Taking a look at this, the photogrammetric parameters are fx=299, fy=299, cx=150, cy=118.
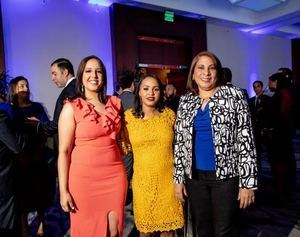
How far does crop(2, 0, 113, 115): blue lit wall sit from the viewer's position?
4.87 meters

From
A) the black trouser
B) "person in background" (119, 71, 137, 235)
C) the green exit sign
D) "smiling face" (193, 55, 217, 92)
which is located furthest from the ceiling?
the black trouser

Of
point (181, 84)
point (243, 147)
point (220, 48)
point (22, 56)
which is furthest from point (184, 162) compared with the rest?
point (220, 48)

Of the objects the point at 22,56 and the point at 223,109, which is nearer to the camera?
the point at 223,109

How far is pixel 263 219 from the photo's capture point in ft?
9.89

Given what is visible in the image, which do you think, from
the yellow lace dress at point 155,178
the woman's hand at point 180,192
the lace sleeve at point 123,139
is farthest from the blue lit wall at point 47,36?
the woman's hand at point 180,192

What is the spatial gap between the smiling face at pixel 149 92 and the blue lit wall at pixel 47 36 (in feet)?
11.3

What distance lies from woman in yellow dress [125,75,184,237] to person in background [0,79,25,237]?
2.67ft

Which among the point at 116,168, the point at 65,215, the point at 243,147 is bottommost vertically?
the point at 65,215

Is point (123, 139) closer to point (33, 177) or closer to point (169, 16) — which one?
point (33, 177)

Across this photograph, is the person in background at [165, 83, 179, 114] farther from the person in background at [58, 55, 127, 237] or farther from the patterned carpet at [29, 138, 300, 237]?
the person in background at [58, 55, 127, 237]

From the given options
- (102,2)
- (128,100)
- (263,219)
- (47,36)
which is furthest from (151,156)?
(102,2)

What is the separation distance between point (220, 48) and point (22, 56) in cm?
500

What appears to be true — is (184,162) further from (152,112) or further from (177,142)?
(152,112)

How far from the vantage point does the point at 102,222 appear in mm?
1754
